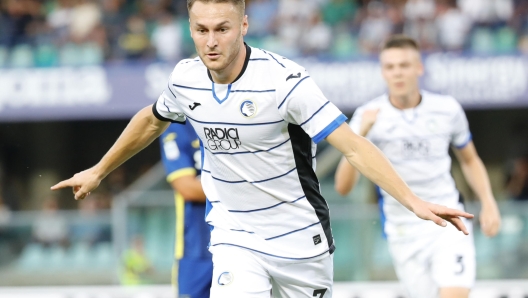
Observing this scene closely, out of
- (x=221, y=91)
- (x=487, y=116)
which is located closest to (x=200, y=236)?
(x=221, y=91)

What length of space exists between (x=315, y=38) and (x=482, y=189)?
883 centimetres

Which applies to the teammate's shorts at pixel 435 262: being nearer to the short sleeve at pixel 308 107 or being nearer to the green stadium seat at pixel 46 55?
the short sleeve at pixel 308 107

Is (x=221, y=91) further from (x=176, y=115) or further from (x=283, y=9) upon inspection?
(x=283, y=9)

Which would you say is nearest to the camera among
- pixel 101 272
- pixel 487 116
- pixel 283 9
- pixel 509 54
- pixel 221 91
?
pixel 221 91

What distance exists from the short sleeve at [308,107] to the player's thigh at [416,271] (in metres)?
2.30

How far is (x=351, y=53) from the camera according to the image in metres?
14.7

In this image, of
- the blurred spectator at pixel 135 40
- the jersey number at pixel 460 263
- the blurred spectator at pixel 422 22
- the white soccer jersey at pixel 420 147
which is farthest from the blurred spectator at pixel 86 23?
the jersey number at pixel 460 263

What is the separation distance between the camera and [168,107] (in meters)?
4.46

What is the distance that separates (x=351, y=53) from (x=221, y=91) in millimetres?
10688

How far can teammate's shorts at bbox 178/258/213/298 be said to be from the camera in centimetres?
559

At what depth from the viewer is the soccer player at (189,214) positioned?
5.59 meters

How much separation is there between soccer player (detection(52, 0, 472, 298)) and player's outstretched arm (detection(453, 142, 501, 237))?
77.7 inches

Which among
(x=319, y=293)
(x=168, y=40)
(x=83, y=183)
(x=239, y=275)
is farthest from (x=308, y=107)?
(x=168, y=40)

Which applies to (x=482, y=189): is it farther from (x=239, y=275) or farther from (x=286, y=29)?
(x=286, y=29)
